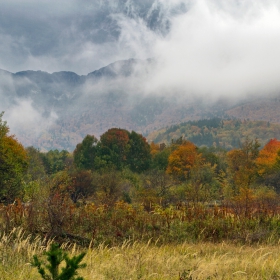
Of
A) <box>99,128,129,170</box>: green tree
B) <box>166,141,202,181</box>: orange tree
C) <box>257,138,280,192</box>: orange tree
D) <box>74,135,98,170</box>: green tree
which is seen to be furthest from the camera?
<box>74,135,98,170</box>: green tree

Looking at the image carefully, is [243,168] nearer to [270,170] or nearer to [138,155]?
[270,170]

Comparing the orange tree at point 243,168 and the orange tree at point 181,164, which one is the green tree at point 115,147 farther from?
the orange tree at point 243,168

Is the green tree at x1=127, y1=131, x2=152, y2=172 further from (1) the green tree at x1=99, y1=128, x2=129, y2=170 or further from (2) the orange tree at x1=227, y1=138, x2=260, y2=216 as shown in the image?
(2) the orange tree at x1=227, y1=138, x2=260, y2=216

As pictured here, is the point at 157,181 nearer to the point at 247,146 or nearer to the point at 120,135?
the point at 247,146

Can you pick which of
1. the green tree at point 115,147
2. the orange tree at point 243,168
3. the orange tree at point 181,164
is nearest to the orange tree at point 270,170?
the orange tree at point 243,168

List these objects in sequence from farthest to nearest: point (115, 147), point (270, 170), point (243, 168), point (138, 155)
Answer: point (138, 155)
point (115, 147)
point (270, 170)
point (243, 168)

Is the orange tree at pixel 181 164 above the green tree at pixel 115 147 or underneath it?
underneath

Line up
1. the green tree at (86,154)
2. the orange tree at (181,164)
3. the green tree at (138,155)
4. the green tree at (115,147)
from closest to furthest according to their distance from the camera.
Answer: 1. the orange tree at (181,164)
2. the green tree at (115,147)
3. the green tree at (86,154)
4. the green tree at (138,155)

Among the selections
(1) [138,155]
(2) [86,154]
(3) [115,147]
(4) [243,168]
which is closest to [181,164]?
(1) [138,155]

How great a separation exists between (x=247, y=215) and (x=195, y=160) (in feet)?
148

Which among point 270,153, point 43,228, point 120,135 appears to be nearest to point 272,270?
point 43,228

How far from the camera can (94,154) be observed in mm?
63719

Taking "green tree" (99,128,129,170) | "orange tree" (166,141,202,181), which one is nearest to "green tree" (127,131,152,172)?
"green tree" (99,128,129,170)

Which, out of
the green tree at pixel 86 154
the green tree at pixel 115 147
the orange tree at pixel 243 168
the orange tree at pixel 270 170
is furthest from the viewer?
the green tree at pixel 86 154
